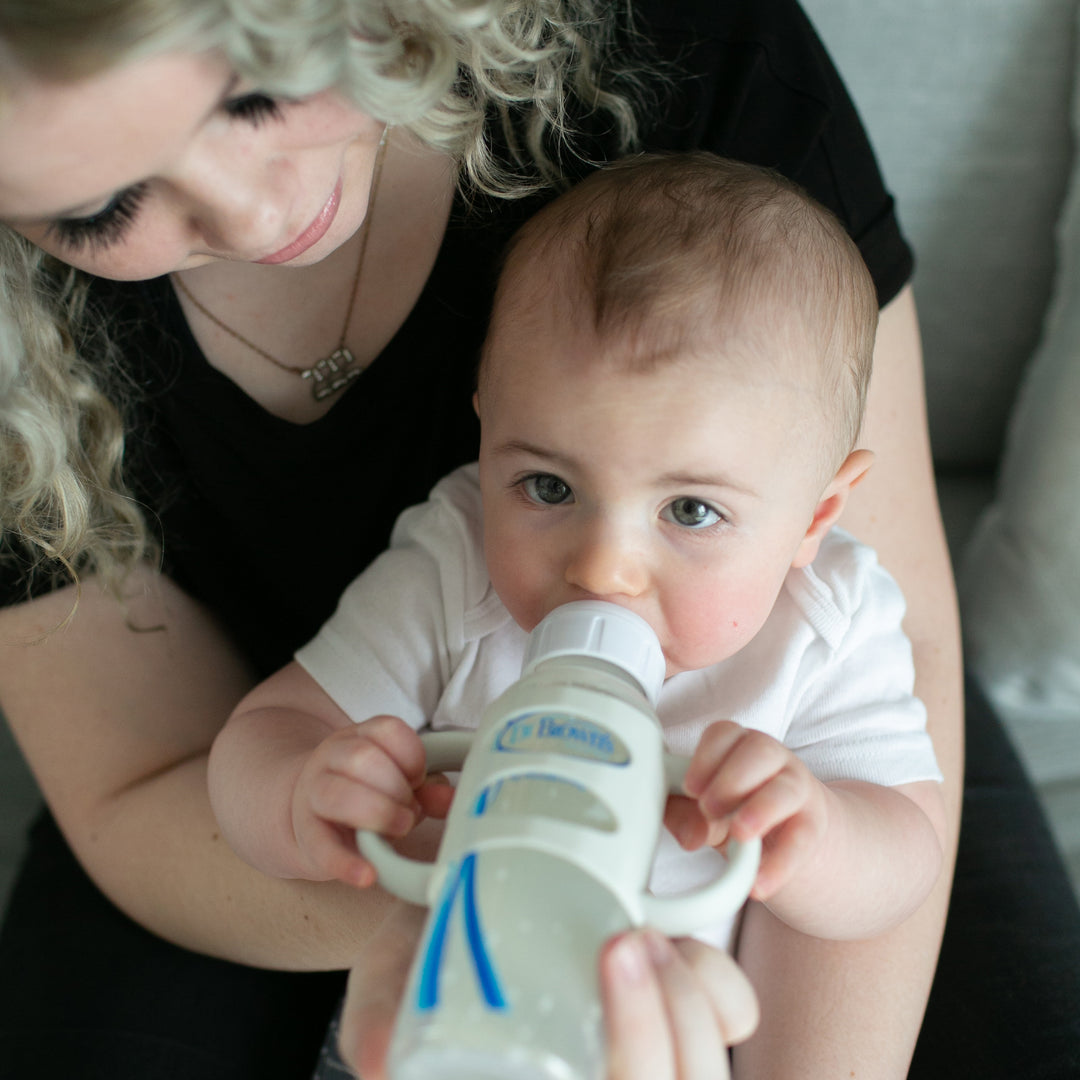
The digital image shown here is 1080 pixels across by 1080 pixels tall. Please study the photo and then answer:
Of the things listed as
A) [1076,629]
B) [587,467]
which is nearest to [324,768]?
[587,467]

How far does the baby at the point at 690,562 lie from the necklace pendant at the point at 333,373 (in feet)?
0.84

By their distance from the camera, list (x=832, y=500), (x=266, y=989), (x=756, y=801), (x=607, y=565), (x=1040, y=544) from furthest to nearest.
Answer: (x=1040, y=544) → (x=266, y=989) → (x=832, y=500) → (x=607, y=565) → (x=756, y=801)

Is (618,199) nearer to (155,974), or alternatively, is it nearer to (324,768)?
(324,768)

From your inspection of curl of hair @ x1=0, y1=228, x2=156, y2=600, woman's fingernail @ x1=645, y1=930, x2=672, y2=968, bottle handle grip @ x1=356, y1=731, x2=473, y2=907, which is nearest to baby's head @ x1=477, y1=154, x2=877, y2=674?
bottle handle grip @ x1=356, y1=731, x2=473, y2=907

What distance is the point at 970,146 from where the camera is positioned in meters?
1.51

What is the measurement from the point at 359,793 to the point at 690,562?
0.30 meters

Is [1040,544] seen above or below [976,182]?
below

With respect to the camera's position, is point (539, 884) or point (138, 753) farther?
point (138, 753)

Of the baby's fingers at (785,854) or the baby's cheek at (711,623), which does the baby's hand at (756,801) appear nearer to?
the baby's fingers at (785,854)

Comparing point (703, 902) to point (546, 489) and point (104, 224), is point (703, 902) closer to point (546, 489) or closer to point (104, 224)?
point (546, 489)

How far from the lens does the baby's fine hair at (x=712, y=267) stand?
30.5 inches

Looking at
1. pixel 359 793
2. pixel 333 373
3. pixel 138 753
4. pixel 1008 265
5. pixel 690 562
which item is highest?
pixel 1008 265

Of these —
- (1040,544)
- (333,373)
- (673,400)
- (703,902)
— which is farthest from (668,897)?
(1040,544)

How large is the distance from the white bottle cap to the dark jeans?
591mm
